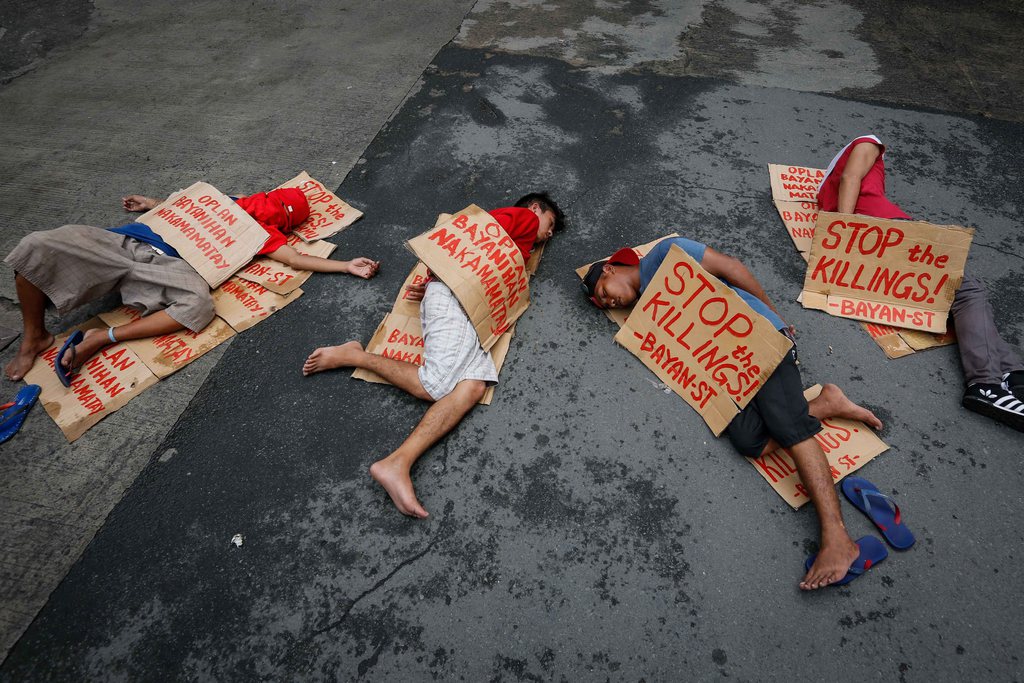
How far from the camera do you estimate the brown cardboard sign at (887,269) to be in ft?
7.43

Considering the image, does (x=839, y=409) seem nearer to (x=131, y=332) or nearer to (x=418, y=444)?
(x=418, y=444)

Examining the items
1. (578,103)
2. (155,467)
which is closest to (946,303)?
(578,103)

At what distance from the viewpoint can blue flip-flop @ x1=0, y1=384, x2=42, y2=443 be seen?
6.75 ft

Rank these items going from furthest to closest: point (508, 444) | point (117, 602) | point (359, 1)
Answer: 1. point (359, 1)
2. point (508, 444)
3. point (117, 602)

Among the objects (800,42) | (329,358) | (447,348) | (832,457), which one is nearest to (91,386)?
(329,358)

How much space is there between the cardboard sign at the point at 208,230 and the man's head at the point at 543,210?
4.31 feet

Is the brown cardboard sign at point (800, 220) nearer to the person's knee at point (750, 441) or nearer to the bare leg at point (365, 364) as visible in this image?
the person's knee at point (750, 441)

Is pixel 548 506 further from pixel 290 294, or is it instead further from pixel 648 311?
pixel 290 294

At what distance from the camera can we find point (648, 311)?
2.22 meters

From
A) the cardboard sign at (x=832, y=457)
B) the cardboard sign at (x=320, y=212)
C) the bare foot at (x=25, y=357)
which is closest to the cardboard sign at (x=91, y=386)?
the bare foot at (x=25, y=357)

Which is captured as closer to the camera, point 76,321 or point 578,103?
point 76,321

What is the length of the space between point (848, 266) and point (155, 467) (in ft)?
9.83

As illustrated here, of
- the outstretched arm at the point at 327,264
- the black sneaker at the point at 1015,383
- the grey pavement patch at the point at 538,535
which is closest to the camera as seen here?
the grey pavement patch at the point at 538,535

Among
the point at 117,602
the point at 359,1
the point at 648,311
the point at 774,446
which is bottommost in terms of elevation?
the point at 117,602
